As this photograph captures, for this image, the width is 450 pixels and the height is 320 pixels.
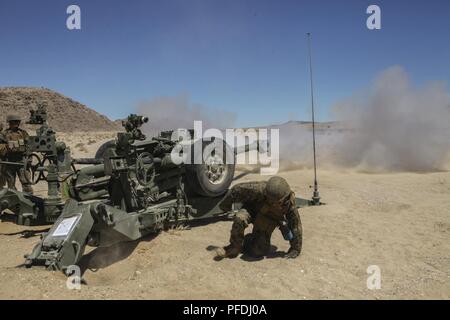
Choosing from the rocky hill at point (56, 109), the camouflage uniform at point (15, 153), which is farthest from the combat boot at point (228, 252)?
the rocky hill at point (56, 109)

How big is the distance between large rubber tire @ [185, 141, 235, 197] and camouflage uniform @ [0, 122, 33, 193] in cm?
381

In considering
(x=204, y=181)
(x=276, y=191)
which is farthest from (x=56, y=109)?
(x=276, y=191)

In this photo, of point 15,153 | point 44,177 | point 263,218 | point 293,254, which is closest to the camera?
point 293,254

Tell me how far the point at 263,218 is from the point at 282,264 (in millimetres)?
741

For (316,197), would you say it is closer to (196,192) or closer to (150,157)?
(196,192)

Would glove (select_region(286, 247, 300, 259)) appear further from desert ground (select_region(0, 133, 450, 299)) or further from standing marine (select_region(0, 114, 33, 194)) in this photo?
standing marine (select_region(0, 114, 33, 194))

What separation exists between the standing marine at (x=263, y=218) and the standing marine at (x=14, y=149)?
5.06 metres

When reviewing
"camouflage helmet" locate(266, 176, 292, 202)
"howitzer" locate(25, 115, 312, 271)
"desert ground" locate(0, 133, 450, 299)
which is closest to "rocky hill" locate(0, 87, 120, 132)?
"howitzer" locate(25, 115, 312, 271)

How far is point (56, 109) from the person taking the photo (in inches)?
3278

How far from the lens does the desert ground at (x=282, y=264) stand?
15.4 ft

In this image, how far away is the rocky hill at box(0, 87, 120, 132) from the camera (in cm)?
7581

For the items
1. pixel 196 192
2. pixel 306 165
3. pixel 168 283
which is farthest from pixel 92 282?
pixel 306 165

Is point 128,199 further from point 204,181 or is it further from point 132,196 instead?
point 204,181

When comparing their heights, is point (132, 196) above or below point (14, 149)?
below
